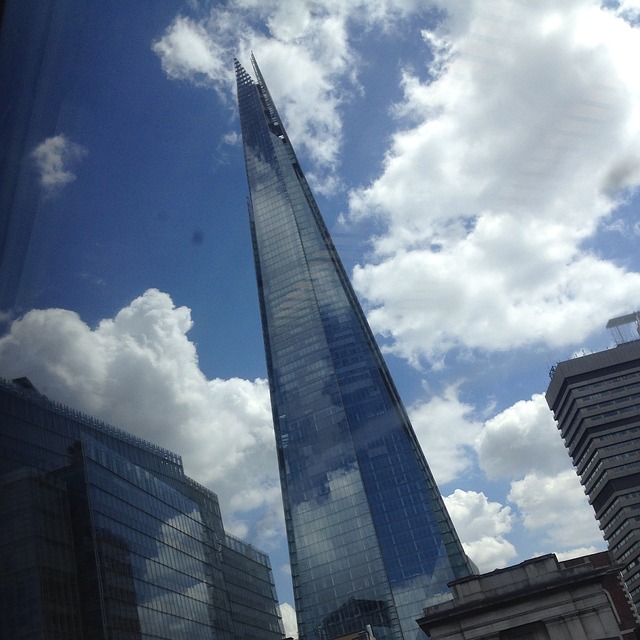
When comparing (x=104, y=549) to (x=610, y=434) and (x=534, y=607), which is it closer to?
(x=534, y=607)

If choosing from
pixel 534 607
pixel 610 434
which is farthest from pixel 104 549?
pixel 610 434

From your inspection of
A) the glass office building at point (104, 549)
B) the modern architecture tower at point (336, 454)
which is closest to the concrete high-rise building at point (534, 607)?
the glass office building at point (104, 549)

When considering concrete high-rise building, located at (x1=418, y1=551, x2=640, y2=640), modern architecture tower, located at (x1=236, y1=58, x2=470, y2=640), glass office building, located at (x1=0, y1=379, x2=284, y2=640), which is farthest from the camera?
modern architecture tower, located at (x1=236, y1=58, x2=470, y2=640)

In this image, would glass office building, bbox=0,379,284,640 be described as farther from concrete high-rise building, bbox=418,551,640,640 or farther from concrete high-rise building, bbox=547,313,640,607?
concrete high-rise building, bbox=547,313,640,607

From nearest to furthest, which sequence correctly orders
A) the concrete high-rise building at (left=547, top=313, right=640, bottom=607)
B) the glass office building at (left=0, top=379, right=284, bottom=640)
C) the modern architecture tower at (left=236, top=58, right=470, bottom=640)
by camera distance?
the glass office building at (left=0, top=379, right=284, bottom=640) < the modern architecture tower at (left=236, top=58, right=470, bottom=640) < the concrete high-rise building at (left=547, top=313, right=640, bottom=607)

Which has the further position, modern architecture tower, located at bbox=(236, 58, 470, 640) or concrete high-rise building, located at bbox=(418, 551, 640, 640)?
modern architecture tower, located at bbox=(236, 58, 470, 640)

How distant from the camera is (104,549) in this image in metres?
46.2

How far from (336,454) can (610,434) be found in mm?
49885

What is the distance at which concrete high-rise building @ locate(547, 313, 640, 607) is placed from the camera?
112 meters

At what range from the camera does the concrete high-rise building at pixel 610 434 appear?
11200 centimetres

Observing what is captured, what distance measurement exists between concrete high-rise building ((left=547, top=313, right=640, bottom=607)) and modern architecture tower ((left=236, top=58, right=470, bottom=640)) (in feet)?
111

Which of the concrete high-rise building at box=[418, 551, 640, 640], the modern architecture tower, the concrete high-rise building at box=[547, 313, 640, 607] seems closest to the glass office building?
the concrete high-rise building at box=[418, 551, 640, 640]

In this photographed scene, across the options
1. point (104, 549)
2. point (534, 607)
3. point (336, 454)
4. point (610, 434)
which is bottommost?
point (534, 607)

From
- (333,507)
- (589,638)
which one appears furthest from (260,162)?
(589,638)
